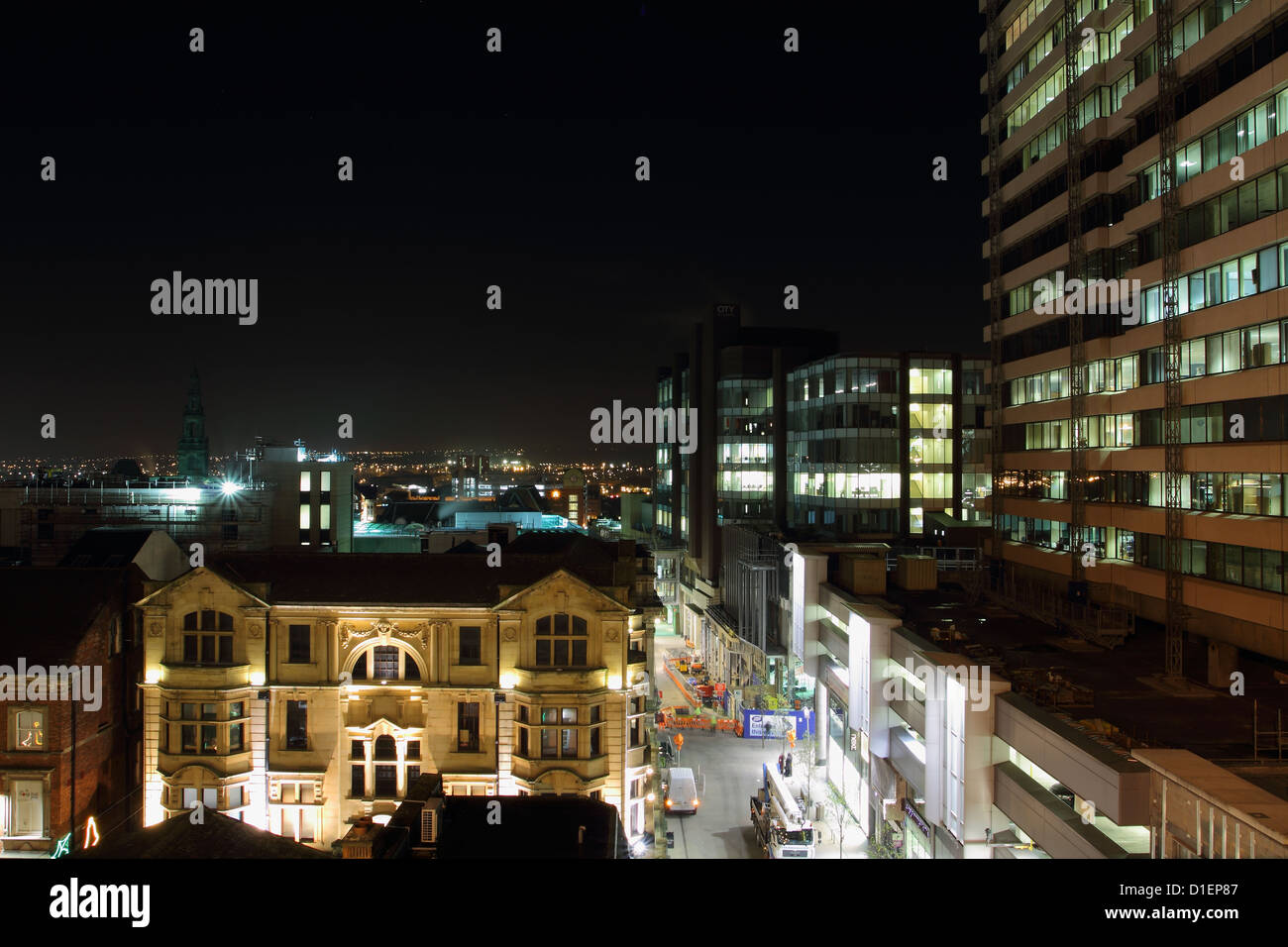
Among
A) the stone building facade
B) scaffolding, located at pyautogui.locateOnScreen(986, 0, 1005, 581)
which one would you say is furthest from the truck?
scaffolding, located at pyautogui.locateOnScreen(986, 0, 1005, 581)

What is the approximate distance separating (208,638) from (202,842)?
12.6 m

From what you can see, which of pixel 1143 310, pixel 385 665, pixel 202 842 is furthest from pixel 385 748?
pixel 1143 310

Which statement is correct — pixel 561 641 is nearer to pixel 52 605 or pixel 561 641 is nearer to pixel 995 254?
pixel 52 605

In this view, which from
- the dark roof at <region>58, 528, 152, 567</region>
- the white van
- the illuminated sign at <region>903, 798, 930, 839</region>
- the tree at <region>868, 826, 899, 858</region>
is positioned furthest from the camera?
the dark roof at <region>58, 528, 152, 567</region>

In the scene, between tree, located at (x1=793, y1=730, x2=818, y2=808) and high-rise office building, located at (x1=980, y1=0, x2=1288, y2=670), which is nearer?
high-rise office building, located at (x1=980, y1=0, x2=1288, y2=670)

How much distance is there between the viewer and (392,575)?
29.8 meters

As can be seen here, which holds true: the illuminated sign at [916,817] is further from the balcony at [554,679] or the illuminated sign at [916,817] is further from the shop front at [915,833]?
the balcony at [554,679]

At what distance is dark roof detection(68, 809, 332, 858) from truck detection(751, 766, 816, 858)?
15.3 meters

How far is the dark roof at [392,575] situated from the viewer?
2909 cm

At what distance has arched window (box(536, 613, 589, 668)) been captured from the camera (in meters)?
28.9

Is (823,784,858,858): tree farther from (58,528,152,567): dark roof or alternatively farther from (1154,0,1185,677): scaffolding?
(58,528,152,567): dark roof
